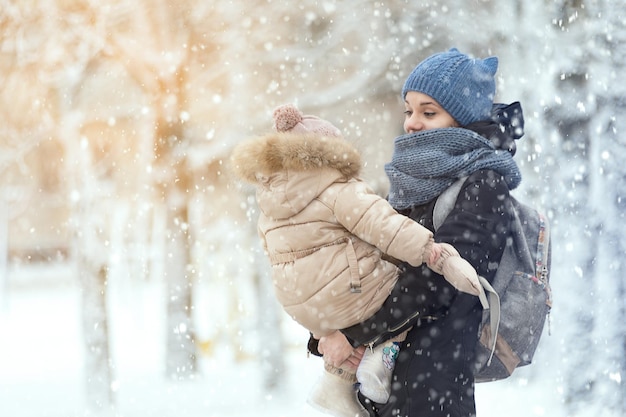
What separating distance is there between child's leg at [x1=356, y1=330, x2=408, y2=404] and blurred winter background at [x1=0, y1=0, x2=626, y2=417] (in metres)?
4.56

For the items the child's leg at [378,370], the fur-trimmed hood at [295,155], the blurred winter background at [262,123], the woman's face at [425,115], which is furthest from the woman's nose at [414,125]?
the blurred winter background at [262,123]

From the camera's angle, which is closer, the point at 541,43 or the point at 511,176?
the point at 511,176

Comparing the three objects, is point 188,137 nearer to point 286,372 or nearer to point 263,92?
point 263,92

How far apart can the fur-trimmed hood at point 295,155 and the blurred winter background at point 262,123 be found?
4.43 metres

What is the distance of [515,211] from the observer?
222cm

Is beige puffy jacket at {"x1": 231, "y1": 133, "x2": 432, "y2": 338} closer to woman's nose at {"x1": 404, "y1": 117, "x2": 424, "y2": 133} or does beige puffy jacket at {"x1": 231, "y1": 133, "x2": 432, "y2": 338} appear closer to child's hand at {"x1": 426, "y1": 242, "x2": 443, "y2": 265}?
child's hand at {"x1": 426, "y1": 242, "x2": 443, "y2": 265}

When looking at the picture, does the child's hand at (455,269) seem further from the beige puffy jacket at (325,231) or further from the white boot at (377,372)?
the white boot at (377,372)

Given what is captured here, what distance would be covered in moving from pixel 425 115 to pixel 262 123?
5.26m

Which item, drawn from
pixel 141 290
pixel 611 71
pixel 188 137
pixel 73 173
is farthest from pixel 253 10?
pixel 141 290

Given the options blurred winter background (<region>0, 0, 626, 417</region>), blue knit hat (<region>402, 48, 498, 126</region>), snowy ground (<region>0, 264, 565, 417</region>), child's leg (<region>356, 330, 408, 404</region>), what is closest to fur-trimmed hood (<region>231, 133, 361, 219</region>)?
blue knit hat (<region>402, 48, 498, 126</region>)

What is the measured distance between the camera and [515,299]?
216 centimetres

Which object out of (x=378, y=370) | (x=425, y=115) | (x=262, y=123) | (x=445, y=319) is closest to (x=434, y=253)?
(x=445, y=319)

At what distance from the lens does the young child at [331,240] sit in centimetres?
204

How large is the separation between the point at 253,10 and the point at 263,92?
79 cm
